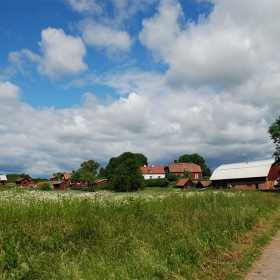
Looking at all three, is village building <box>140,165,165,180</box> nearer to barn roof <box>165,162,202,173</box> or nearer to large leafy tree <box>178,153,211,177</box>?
barn roof <box>165,162,202,173</box>

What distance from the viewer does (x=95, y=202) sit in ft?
34.6

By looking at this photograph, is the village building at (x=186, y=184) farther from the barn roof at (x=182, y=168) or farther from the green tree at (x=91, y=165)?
the green tree at (x=91, y=165)

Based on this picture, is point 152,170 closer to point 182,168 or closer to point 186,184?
point 182,168

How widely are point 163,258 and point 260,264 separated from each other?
2304 millimetres

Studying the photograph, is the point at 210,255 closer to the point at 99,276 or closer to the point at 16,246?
the point at 99,276

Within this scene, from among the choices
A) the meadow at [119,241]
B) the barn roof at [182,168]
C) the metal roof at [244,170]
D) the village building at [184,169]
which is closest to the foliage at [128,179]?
the metal roof at [244,170]

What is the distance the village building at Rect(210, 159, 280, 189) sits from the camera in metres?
67.2

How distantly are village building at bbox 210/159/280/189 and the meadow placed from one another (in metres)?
61.3

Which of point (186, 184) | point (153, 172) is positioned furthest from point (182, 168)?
point (186, 184)

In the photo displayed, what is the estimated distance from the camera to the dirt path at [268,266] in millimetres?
5875

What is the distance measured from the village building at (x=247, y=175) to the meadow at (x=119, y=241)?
61327mm

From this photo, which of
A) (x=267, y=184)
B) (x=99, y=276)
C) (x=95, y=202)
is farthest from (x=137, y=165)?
(x=99, y=276)

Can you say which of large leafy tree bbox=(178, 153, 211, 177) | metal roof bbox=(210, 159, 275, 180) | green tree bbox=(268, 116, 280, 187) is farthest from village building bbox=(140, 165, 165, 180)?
green tree bbox=(268, 116, 280, 187)

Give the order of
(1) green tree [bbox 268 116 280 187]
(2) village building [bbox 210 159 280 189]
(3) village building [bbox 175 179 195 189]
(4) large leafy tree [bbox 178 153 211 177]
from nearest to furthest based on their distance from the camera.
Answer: (1) green tree [bbox 268 116 280 187] < (2) village building [bbox 210 159 280 189] < (3) village building [bbox 175 179 195 189] < (4) large leafy tree [bbox 178 153 211 177]
